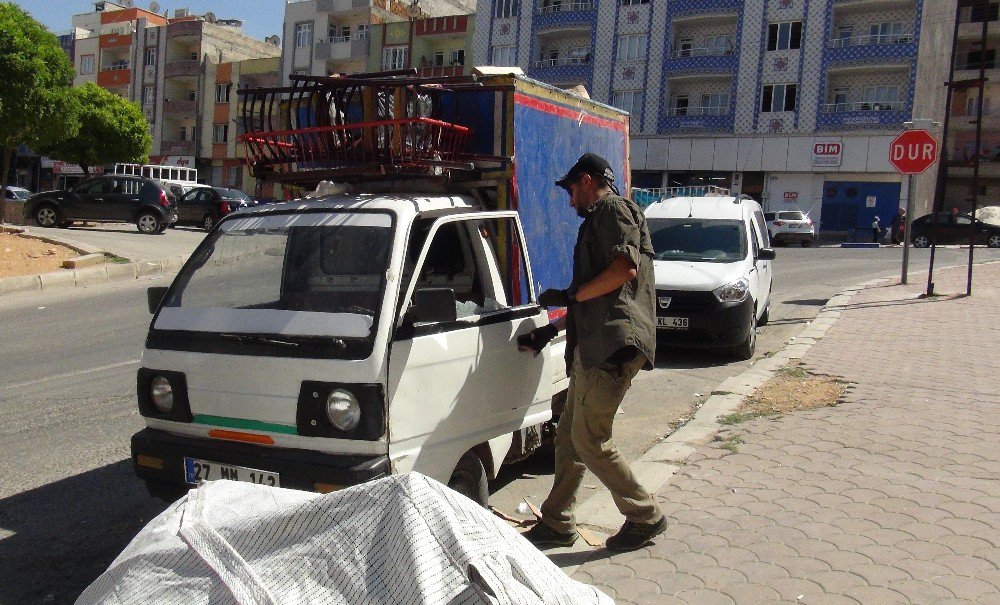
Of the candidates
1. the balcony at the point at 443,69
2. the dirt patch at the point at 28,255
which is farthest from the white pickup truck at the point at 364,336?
the balcony at the point at 443,69

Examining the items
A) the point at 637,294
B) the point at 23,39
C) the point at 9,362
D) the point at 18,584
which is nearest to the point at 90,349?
the point at 9,362

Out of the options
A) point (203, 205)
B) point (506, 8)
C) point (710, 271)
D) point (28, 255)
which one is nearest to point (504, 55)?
point (506, 8)

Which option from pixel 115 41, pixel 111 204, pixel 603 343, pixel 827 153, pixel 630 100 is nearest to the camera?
pixel 603 343

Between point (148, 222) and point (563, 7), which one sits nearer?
point (148, 222)

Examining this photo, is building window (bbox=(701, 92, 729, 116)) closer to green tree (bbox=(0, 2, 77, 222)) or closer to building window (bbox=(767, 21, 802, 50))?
building window (bbox=(767, 21, 802, 50))

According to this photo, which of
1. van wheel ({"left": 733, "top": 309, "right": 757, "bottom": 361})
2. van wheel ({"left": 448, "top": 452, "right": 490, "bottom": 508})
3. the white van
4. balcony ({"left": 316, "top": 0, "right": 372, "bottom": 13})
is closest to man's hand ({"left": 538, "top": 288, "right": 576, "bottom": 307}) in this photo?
van wheel ({"left": 448, "top": 452, "right": 490, "bottom": 508})

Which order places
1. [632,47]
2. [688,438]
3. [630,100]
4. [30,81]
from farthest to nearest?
1. [630,100]
2. [632,47]
3. [30,81]
4. [688,438]

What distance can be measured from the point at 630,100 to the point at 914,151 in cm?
3424

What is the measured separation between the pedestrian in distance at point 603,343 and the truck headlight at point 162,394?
1773 millimetres

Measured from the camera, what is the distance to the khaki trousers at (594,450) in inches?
158

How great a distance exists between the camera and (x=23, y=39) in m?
18.5

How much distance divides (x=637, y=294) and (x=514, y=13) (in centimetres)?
4982

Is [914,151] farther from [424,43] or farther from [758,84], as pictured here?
[424,43]

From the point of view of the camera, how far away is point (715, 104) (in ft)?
151
